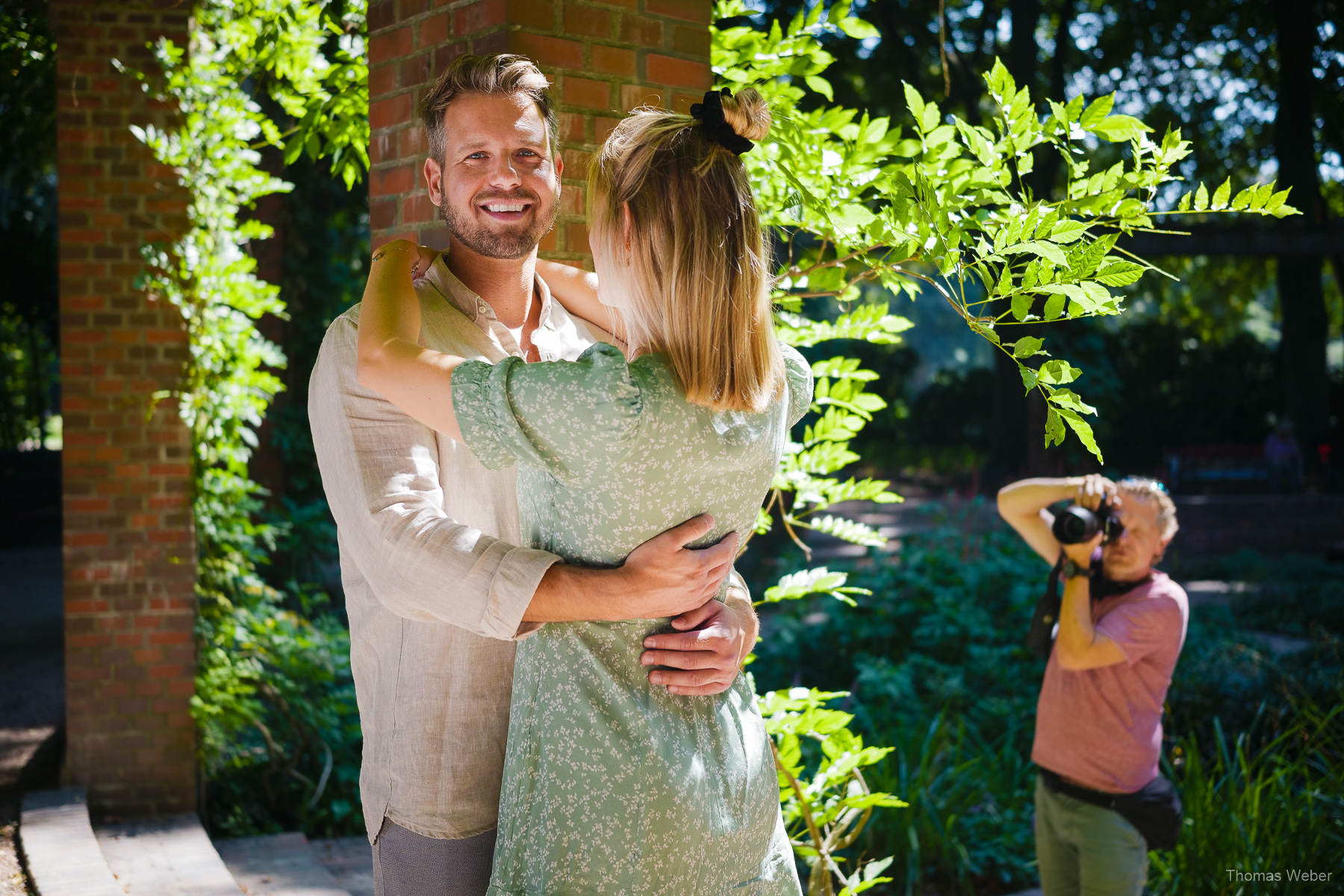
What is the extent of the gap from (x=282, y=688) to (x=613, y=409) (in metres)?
4.64

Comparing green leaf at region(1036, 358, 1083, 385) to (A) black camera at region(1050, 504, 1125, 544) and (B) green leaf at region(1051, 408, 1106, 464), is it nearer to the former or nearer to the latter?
(B) green leaf at region(1051, 408, 1106, 464)

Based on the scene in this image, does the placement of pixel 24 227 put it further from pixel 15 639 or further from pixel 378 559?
pixel 378 559

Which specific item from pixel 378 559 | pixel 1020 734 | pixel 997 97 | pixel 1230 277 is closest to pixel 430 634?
pixel 378 559

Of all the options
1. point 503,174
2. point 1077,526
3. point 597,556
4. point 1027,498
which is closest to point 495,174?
point 503,174

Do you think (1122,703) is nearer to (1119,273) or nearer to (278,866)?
(1119,273)

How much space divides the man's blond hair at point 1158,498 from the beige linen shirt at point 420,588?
108 inches

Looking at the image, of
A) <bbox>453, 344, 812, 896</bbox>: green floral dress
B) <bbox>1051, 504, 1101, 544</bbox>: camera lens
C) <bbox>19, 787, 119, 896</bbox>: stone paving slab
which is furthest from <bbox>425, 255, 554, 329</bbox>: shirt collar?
<bbox>19, 787, 119, 896</bbox>: stone paving slab

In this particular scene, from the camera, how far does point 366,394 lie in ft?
5.47

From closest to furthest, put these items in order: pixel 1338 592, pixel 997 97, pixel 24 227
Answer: pixel 997 97 < pixel 1338 592 < pixel 24 227

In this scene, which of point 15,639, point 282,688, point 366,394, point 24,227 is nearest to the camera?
point 366,394

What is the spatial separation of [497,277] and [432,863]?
103cm

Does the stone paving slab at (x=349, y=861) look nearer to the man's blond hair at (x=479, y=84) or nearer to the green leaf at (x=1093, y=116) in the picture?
the man's blond hair at (x=479, y=84)

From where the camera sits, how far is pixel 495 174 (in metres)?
1.88

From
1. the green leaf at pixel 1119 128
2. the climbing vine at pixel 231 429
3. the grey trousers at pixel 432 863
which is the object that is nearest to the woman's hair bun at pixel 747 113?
the green leaf at pixel 1119 128
